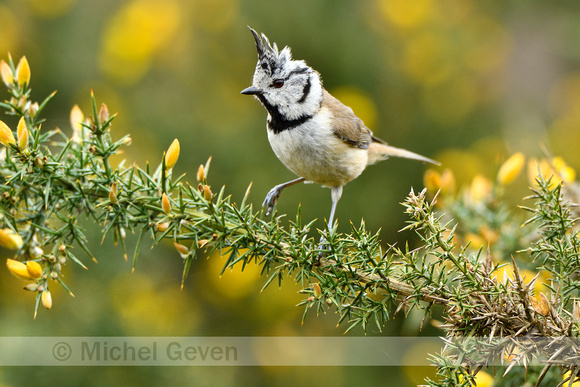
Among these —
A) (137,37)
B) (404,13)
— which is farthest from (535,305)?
(137,37)

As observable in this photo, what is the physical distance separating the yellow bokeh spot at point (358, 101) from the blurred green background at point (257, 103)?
15 millimetres

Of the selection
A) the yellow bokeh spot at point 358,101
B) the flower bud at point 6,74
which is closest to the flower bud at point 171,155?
the flower bud at point 6,74

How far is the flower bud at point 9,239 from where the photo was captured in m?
1.85

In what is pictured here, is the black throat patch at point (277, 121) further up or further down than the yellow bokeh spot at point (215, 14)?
further down

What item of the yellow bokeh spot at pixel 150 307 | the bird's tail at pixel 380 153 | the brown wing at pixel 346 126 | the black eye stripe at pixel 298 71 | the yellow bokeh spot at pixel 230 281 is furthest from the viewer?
the yellow bokeh spot at pixel 230 281

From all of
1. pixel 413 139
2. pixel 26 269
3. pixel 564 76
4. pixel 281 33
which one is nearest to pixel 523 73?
pixel 564 76

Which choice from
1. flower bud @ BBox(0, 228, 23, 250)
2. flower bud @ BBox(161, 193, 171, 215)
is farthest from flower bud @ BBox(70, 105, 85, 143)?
flower bud @ BBox(161, 193, 171, 215)

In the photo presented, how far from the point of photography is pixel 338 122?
3.58 m

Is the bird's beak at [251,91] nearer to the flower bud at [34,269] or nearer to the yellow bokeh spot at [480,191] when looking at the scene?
the yellow bokeh spot at [480,191]

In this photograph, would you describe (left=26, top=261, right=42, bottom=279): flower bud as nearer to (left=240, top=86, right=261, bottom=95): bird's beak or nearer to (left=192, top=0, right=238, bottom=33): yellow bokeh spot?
(left=240, top=86, right=261, bottom=95): bird's beak

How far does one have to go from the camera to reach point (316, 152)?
3320 millimetres

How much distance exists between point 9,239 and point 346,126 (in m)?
2.29

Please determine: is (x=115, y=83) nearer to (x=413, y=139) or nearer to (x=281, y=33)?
(x=281, y=33)

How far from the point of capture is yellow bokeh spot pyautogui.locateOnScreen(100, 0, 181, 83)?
5.91 meters
